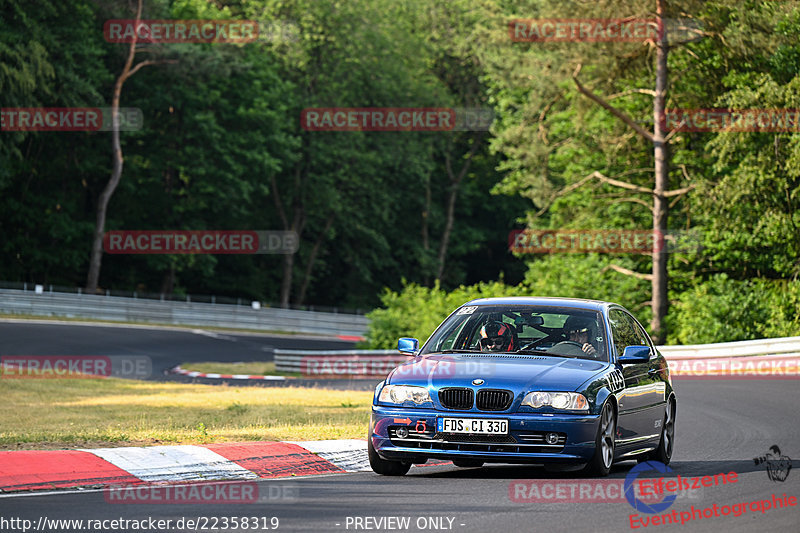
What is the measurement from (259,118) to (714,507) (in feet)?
183

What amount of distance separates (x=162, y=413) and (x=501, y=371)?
9.59 metres

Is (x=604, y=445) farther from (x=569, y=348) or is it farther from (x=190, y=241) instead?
(x=190, y=241)

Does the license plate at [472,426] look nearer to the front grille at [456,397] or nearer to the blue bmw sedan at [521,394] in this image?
the blue bmw sedan at [521,394]

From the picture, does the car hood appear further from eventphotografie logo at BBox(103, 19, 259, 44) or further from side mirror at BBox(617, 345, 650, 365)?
eventphotografie logo at BBox(103, 19, 259, 44)

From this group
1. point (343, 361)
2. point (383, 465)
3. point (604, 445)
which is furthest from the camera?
point (343, 361)

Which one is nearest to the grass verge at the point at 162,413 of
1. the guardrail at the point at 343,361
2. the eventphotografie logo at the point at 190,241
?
the guardrail at the point at 343,361

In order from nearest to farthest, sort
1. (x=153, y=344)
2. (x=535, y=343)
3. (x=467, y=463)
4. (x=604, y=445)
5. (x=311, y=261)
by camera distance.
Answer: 1. (x=604, y=445)
2. (x=467, y=463)
3. (x=535, y=343)
4. (x=153, y=344)
5. (x=311, y=261)

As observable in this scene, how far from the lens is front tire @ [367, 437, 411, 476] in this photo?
1038cm

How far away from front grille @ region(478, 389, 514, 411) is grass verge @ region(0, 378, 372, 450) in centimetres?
339

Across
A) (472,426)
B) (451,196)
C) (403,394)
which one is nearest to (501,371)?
(472,426)

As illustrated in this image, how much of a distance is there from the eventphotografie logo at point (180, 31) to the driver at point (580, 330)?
48.9 meters

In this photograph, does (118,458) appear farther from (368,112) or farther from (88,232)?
(368,112)

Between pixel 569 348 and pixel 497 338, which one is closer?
pixel 569 348

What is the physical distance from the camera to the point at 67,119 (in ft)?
185
